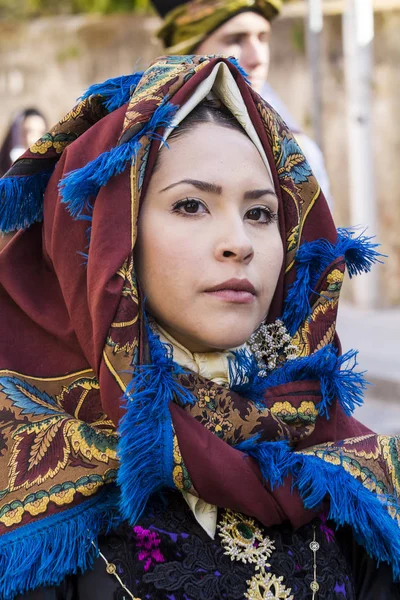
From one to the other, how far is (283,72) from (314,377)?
9.75 metres

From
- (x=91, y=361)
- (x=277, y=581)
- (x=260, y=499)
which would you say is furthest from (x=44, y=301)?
(x=277, y=581)

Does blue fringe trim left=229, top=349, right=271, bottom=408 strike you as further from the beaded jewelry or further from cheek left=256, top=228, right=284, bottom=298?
cheek left=256, top=228, right=284, bottom=298

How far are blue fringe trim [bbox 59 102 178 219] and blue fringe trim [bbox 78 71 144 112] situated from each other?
154 millimetres

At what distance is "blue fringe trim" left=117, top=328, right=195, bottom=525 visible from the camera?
2.00m

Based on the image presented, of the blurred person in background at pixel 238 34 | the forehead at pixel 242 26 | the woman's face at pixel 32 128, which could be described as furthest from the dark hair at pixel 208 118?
the woman's face at pixel 32 128

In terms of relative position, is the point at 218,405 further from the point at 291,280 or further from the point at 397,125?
the point at 397,125

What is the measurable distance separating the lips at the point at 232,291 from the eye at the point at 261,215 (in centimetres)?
19

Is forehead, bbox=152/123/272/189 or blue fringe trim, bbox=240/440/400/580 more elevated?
forehead, bbox=152/123/272/189

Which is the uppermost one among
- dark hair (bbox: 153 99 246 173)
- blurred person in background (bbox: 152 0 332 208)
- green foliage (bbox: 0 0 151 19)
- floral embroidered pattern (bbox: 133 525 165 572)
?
green foliage (bbox: 0 0 151 19)

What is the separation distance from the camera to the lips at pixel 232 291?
2123 mm

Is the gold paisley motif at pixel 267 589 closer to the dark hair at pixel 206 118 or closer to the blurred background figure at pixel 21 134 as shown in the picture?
the dark hair at pixel 206 118

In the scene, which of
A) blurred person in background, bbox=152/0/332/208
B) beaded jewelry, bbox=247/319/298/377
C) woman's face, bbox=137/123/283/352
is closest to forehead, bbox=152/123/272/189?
woman's face, bbox=137/123/283/352

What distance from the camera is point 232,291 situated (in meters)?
2.14

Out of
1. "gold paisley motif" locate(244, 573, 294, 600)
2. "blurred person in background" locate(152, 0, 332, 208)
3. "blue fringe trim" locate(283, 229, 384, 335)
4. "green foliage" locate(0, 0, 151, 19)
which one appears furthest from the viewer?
"green foliage" locate(0, 0, 151, 19)
